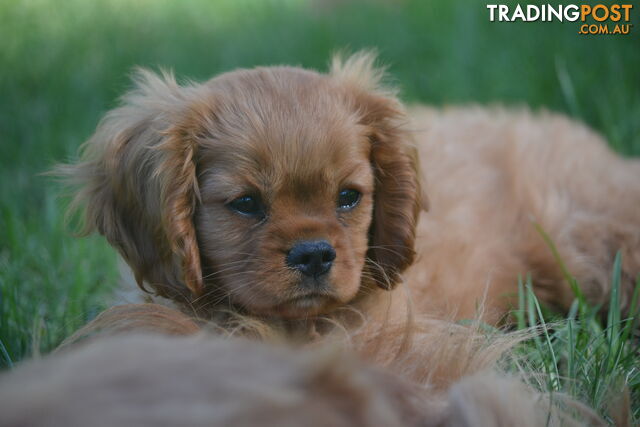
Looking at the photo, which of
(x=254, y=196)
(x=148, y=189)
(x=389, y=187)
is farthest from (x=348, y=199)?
(x=148, y=189)

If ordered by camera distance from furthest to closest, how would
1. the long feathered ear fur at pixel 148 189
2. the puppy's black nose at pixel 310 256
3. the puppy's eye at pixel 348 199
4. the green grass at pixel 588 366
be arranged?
the puppy's eye at pixel 348 199 < the long feathered ear fur at pixel 148 189 < the puppy's black nose at pixel 310 256 < the green grass at pixel 588 366

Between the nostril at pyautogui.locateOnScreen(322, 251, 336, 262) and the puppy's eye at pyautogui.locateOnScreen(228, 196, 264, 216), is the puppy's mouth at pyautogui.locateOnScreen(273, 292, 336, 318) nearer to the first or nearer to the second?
the nostril at pyautogui.locateOnScreen(322, 251, 336, 262)

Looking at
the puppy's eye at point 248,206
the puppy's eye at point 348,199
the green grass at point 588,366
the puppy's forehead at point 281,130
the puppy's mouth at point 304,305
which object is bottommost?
the green grass at point 588,366

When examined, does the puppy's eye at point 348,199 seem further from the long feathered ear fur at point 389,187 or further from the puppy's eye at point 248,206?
the puppy's eye at point 248,206

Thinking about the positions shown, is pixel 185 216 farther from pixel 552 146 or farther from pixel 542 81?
pixel 542 81

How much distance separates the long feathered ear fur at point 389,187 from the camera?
291 centimetres

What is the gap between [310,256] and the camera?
8.16 ft

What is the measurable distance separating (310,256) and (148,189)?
65cm

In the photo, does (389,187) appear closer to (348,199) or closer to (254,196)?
(348,199)

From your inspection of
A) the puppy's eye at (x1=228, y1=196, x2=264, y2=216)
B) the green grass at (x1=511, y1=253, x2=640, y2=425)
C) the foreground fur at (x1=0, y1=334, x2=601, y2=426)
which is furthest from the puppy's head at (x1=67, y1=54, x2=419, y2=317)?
the foreground fur at (x1=0, y1=334, x2=601, y2=426)

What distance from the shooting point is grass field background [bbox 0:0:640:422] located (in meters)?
3.96

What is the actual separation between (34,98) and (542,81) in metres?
3.62

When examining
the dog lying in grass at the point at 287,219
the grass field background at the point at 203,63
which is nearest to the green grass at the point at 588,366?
the dog lying in grass at the point at 287,219

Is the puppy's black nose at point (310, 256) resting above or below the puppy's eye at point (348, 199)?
below
